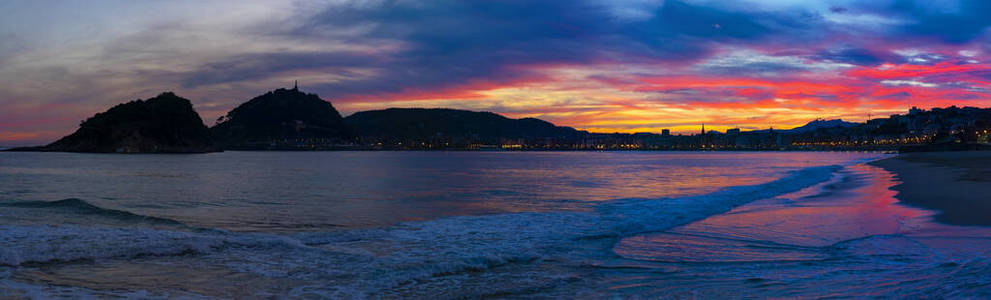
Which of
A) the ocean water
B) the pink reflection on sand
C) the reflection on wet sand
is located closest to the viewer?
the reflection on wet sand

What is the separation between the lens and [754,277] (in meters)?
7.92

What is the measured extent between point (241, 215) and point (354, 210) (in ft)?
11.3

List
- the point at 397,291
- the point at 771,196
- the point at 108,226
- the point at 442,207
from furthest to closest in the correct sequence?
1. the point at 771,196
2. the point at 442,207
3. the point at 108,226
4. the point at 397,291

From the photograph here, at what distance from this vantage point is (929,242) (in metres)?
10.4

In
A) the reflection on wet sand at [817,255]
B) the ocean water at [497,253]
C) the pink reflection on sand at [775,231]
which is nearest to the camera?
the reflection on wet sand at [817,255]

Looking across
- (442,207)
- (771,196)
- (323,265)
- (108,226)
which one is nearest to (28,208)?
(108,226)

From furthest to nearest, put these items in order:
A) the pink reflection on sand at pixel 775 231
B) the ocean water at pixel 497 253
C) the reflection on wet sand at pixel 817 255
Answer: the pink reflection on sand at pixel 775 231 < the ocean water at pixel 497 253 < the reflection on wet sand at pixel 817 255

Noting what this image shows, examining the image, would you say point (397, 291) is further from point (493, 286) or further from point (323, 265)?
point (323, 265)

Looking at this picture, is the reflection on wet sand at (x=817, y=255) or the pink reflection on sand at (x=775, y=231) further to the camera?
the pink reflection on sand at (x=775, y=231)

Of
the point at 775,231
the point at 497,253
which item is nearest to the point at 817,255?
the point at 775,231

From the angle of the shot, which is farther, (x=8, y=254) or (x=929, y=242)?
(x=929, y=242)

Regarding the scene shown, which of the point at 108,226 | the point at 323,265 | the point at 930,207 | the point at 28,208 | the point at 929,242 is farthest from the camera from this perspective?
the point at 28,208

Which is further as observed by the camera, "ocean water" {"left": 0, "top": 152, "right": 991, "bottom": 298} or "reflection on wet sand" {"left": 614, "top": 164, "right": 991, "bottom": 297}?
"ocean water" {"left": 0, "top": 152, "right": 991, "bottom": 298}

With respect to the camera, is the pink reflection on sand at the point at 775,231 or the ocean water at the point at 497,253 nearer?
the ocean water at the point at 497,253
